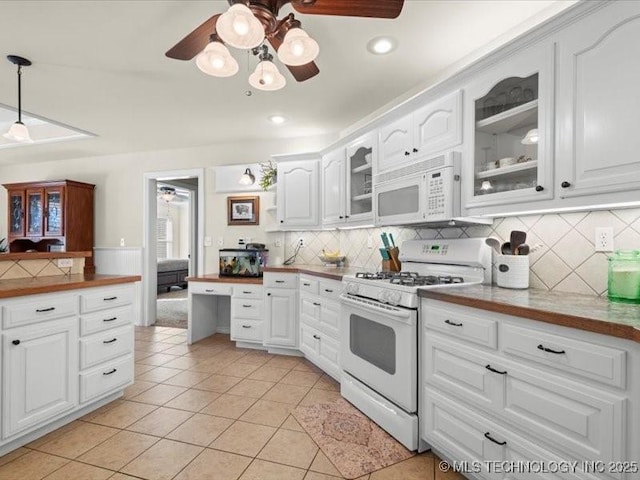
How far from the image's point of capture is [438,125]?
2150 mm

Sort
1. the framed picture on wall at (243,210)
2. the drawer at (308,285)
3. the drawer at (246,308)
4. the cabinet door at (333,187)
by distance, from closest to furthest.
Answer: the drawer at (308,285) < the cabinet door at (333,187) < the drawer at (246,308) < the framed picture on wall at (243,210)

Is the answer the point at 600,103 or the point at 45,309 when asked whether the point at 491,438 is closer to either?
the point at 600,103

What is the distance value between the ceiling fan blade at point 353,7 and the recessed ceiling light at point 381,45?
79cm

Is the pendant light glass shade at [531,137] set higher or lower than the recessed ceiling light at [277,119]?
lower

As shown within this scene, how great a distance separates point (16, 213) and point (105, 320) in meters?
4.22

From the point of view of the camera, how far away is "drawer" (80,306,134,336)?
2141 mm

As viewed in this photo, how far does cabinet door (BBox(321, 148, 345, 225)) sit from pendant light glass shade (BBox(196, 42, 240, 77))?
1.75m

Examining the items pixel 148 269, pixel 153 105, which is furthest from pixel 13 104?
pixel 148 269

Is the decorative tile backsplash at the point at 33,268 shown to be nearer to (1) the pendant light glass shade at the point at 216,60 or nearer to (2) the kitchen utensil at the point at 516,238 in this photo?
(1) the pendant light glass shade at the point at 216,60

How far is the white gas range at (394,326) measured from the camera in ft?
5.92

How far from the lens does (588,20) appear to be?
1.38 m

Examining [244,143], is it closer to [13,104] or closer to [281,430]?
[13,104]

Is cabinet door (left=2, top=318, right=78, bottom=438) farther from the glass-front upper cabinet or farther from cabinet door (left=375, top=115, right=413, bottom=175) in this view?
the glass-front upper cabinet

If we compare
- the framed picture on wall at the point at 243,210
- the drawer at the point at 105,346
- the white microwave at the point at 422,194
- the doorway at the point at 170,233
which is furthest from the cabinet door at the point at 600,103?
the doorway at the point at 170,233
